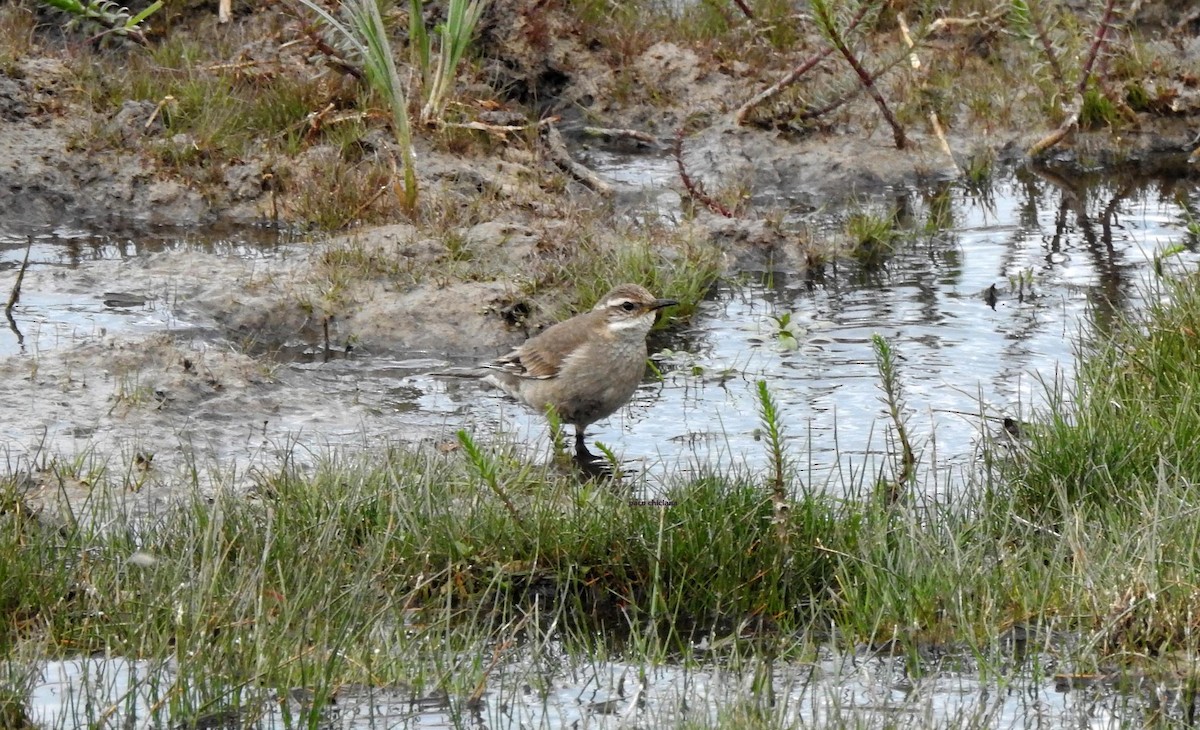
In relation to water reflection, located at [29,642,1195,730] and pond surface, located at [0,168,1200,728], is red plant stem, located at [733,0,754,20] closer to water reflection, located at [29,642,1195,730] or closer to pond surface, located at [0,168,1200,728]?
pond surface, located at [0,168,1200,728]

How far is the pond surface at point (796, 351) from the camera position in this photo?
720cm

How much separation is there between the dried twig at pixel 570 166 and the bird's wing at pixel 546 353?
12.6ft

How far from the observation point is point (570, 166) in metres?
12.0

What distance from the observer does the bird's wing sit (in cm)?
776

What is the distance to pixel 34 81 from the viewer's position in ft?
38.7

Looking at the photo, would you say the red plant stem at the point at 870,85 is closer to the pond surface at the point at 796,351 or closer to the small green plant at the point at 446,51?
the pond surface at the point at 796,351

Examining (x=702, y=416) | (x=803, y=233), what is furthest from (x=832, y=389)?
(x=803, y=233)

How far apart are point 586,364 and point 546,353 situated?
381mm

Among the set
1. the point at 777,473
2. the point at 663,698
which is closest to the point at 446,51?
the point at 777,473

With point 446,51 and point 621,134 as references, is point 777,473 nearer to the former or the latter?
point 446,51

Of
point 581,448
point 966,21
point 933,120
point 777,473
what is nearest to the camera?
point 777,473

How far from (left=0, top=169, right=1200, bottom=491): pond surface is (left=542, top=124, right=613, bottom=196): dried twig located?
358 mm

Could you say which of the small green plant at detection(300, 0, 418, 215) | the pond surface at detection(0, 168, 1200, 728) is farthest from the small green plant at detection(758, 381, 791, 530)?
the small green plant at detection(300, 0, 418, 215)

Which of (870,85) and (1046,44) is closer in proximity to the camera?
(1046,44)
